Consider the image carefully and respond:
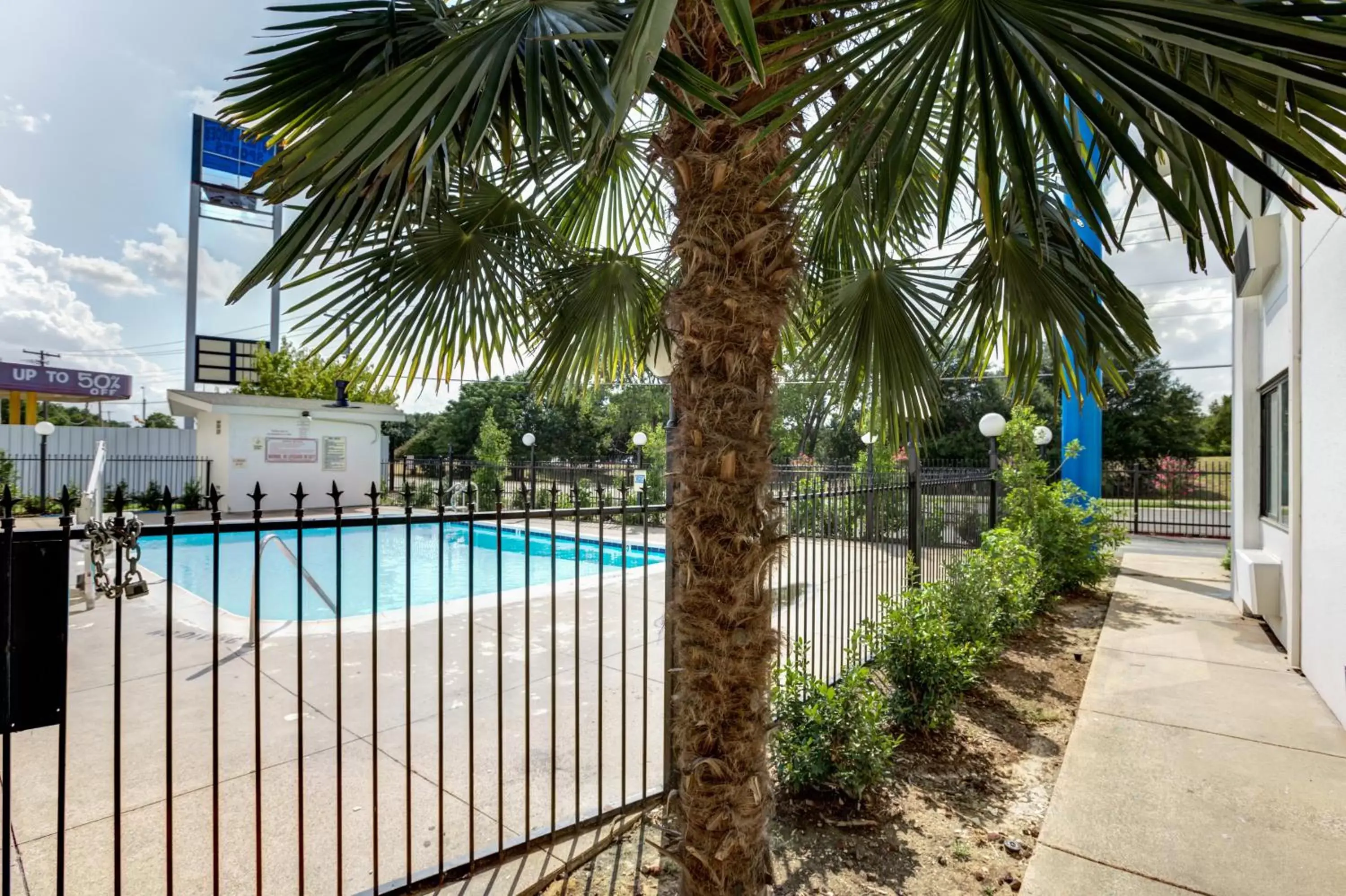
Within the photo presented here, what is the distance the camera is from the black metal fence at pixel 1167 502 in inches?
640

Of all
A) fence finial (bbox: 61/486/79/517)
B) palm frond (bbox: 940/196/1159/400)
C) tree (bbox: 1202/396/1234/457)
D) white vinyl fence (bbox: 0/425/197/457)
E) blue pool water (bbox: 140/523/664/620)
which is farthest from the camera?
tree (bbox: 1202/396/1234/457)

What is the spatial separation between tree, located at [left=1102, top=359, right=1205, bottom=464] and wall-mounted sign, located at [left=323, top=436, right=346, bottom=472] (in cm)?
3085

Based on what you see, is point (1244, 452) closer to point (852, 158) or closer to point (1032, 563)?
point (1032, 563)

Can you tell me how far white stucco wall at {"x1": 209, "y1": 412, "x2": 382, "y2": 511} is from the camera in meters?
16.1

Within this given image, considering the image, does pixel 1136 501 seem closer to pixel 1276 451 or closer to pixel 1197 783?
pixel 1276 451

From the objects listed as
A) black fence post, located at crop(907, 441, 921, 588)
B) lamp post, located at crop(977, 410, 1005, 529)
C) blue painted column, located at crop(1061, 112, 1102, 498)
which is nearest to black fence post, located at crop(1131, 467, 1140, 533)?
blue painted column, located at crop(1061, 112, 1102, 498)

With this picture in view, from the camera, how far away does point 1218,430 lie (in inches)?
1243

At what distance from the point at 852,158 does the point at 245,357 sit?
31.2 m

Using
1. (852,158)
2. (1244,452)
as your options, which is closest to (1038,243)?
(852,158)

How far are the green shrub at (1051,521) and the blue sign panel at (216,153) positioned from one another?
3113cm

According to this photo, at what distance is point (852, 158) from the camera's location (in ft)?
5.81

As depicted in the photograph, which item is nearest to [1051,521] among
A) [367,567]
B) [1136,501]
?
[1136,501]

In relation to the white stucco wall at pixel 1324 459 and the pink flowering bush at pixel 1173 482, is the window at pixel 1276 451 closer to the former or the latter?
the white stucco wall at pixel 1324 459

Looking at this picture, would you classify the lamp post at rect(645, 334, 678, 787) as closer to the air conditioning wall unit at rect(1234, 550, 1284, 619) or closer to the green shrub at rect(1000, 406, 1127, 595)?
the green shrub at rect(1000, 406, 1127, 595)
